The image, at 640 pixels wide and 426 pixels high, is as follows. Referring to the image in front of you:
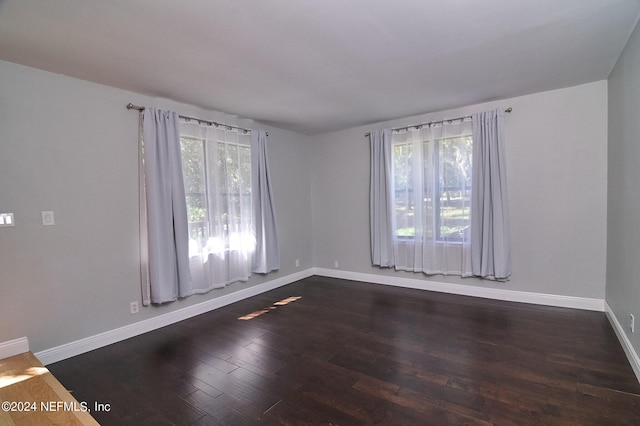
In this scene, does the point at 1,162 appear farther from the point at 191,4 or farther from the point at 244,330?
the point at 244,330

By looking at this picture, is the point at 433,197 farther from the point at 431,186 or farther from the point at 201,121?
the point at 201,121

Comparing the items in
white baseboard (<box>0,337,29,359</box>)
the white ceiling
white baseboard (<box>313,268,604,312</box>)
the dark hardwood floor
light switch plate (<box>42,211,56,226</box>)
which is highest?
the white ceiling

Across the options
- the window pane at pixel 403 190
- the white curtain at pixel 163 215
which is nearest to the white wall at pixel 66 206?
the white curtain at pixel 163 215

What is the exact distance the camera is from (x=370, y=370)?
7.70 ft

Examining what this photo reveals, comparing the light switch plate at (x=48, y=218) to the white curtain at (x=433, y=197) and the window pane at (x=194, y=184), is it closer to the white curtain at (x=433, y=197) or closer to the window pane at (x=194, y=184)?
the window pane at (x=194, y=184)

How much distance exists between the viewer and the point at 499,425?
1731 millimetres

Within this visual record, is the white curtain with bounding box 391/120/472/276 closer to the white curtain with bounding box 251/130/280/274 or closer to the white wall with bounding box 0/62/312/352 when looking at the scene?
the white curtain with bounding box 251/130/280/274

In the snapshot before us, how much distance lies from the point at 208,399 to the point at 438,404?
1514mm

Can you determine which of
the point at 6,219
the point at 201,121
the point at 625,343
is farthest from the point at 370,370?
the point at 201,121

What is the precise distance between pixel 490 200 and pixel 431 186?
2.46ft

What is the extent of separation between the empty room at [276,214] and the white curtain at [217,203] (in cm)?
3

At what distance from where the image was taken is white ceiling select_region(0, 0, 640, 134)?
1.87 m

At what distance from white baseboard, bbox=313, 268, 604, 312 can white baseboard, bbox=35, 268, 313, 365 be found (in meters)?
1.48

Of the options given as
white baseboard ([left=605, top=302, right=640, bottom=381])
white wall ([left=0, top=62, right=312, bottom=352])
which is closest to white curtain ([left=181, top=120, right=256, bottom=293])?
white wall ([left=0, top=62, right=312, bottom=352])
